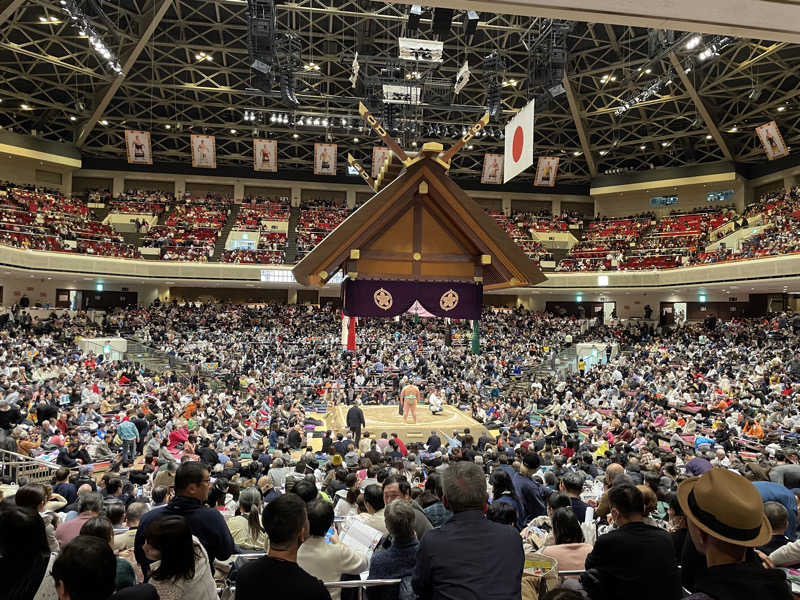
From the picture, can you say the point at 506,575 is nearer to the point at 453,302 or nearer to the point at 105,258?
the point at 453,302

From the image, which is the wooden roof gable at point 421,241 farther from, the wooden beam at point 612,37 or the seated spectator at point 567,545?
the wooden beam at point 612,37

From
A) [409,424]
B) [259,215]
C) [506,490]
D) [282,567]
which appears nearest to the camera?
[282,567]

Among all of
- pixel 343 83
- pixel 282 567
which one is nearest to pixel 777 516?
pixel 282 567

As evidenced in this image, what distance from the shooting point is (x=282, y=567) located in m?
1.85

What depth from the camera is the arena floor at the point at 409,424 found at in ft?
42.7

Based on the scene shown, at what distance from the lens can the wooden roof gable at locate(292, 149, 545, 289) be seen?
21.1 feet

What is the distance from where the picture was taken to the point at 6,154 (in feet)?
84.6

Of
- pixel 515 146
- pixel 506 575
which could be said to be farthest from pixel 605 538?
pixel 515 146

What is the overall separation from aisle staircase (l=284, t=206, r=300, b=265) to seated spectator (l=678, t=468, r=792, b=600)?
27569 mm

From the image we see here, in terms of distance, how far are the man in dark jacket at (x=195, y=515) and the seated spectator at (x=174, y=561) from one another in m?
0.49

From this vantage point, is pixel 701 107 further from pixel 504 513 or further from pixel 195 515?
pixel 195 515

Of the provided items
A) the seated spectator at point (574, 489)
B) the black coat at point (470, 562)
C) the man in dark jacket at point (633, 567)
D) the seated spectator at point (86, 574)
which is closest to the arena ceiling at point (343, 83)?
the seated spectator at point (574, 489)

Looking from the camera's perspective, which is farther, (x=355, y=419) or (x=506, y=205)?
(x=506, y=205)

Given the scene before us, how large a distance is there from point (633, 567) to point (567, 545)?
0.69 metres
